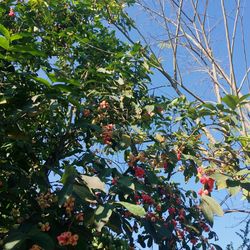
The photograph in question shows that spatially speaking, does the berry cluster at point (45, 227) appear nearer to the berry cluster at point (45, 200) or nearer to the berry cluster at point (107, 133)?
the berry cluster at point (45, 200)

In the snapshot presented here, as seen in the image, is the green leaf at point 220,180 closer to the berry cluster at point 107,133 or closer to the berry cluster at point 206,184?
the berry cluster at point 206,184

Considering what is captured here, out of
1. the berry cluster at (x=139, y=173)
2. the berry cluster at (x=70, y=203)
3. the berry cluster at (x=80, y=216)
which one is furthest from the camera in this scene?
the berry cluster at (x=139, y=173)

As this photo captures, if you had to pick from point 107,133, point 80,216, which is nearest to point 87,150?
point 107,133

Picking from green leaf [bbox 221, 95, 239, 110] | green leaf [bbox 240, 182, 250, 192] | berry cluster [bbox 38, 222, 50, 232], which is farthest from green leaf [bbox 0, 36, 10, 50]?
green leaf [bbox 240, 182, 250, 192]

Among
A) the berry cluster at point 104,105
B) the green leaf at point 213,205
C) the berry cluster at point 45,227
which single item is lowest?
the berry cluster at point 45,227

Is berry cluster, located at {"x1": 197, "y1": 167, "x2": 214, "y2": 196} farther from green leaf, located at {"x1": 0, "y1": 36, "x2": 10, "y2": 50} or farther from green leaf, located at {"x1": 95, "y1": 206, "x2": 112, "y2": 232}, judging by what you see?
green leaf, located at {"x1": 0, "y1": 36, "x2": 10, "y2": 50}

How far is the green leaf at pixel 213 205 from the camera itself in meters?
1.62

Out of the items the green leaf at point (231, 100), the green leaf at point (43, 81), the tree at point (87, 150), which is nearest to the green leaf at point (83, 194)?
the tree at point (87, 150)

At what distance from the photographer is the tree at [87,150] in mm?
1574

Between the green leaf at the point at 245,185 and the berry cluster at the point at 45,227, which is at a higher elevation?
the green leaf at the point at 245,185

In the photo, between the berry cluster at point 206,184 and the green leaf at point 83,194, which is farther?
the berry cluster at point 206,184

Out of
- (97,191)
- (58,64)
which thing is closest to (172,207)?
(97,191)

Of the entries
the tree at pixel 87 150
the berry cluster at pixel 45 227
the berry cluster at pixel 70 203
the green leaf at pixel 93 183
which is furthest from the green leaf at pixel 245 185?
the berry cluster at pixel 45 227

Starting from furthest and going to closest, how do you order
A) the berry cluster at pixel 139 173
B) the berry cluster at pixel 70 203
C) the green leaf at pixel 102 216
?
1. the berry cluster at pixel 139 173
2. the berry cluster at pixel 70 203
3. the green leaf at pixel 102 216
